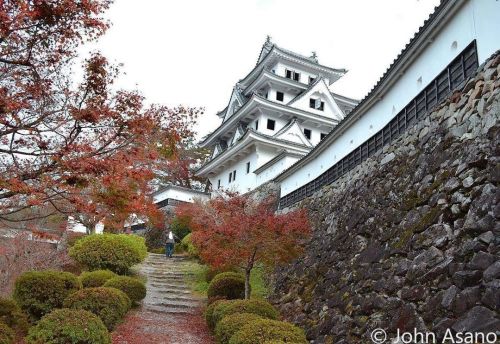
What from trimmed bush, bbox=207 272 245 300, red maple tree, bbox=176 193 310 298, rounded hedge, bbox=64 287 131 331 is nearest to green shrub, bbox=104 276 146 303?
rounded hedge, bbox=64 287 131 331

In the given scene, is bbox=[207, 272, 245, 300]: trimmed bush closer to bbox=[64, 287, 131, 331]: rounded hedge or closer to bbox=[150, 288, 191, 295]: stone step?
bbox=[150, 288, 191, 295]: stone step

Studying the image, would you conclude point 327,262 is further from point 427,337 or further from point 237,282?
point 427,337

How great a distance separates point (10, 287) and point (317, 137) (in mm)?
18943

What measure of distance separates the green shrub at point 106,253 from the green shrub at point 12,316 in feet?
23.2

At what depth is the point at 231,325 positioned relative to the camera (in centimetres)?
827

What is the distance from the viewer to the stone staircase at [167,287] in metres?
13.3

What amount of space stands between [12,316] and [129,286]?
4228mm

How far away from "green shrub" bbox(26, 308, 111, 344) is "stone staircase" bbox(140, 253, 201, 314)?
208 inches

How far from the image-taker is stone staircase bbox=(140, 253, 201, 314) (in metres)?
13.3

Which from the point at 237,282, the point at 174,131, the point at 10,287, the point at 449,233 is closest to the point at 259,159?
the point at 237,282

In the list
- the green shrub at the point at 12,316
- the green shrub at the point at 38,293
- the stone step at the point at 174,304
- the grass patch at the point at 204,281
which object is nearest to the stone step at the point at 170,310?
the stone step at the point at 174,304

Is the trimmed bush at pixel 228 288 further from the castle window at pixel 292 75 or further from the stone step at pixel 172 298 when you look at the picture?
the castle window at pixel 292 75

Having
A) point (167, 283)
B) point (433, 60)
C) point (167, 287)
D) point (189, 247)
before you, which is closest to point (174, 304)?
point (167, 287)

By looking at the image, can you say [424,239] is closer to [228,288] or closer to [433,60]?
[433,60]
